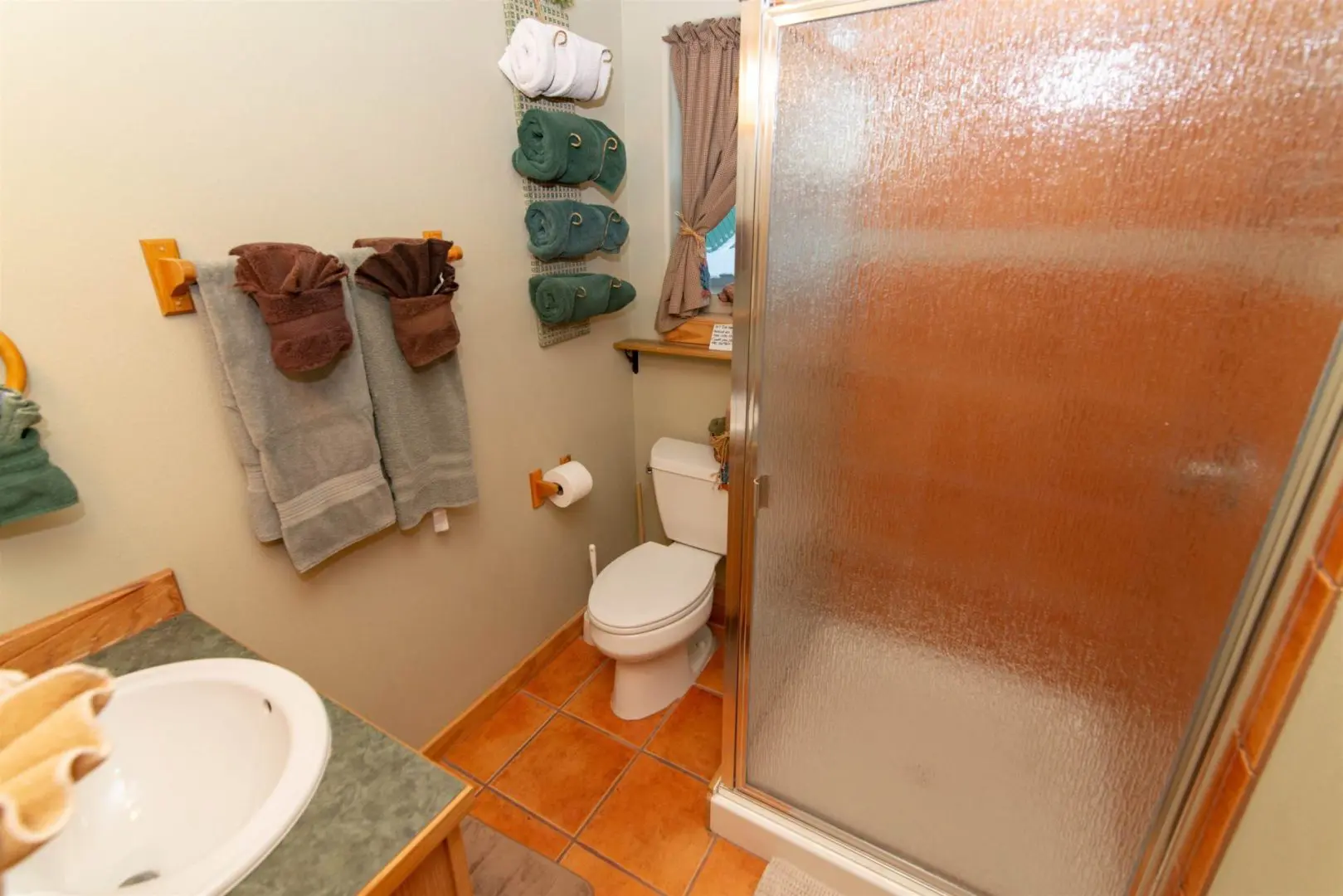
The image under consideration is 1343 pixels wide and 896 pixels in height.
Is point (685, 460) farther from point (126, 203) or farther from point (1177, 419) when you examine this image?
point (126, 203)

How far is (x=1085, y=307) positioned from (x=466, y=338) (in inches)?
54.0

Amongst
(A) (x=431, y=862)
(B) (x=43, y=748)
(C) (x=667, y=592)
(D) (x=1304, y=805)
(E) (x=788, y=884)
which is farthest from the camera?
(C) (x=667, y=592)

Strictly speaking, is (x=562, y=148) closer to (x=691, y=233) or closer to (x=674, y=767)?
(x=691, y=233)

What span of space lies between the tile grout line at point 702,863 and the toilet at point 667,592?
0.46 m

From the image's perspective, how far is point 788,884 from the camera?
4.61ft

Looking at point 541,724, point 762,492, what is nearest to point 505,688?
point 541,724

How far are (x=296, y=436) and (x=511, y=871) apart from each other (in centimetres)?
118

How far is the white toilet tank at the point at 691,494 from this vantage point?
1952 mm

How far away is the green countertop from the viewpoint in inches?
25.6

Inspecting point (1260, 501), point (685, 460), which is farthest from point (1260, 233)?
point (685, 460)

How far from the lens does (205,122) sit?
3.37ft

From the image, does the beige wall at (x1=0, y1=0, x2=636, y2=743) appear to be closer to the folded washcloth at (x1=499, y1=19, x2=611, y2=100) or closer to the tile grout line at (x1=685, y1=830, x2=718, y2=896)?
the folded washcloth at (x1=499, y1=19, x2=611, y2=100)

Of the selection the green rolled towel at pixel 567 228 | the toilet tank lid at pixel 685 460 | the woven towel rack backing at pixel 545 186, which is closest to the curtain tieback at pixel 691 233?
the green rolled towel at pixel 567 228

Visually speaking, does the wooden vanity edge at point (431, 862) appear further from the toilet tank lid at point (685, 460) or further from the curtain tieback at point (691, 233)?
the curtain tieback at point (691, 233)
